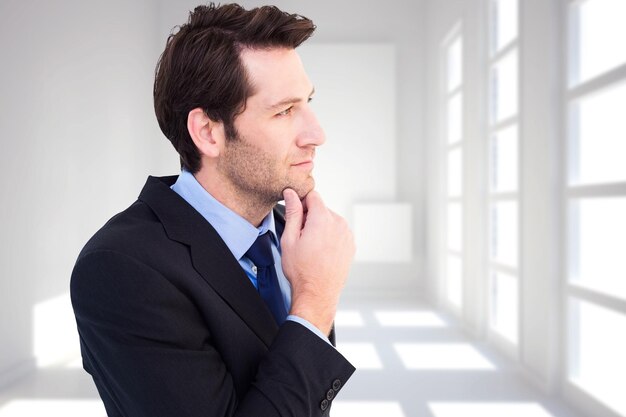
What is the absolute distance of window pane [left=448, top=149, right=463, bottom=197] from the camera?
7.07 metres

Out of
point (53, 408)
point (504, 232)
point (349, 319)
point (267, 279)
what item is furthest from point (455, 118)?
point (267, 279)

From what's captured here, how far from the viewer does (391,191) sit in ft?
29.2

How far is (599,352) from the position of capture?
3.42 meters

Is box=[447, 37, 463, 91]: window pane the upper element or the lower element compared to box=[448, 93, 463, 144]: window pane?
upper

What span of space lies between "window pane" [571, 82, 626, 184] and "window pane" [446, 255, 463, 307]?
3363mm

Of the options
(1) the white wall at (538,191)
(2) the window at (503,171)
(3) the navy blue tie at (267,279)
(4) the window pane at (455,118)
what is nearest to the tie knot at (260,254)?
(3) the navy blue tie at (267,279)

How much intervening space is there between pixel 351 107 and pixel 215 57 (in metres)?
7.83

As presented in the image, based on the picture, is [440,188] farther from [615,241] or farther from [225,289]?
[225,289]

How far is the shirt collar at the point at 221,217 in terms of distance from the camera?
4.22ft

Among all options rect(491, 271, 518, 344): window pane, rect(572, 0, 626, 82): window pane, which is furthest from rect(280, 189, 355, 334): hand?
rect(491, 271, 518, 344): window pane

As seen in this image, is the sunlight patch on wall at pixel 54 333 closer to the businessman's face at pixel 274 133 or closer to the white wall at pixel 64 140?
the white wall at pixel 64 140

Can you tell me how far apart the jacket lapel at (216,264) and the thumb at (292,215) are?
0.41 ft

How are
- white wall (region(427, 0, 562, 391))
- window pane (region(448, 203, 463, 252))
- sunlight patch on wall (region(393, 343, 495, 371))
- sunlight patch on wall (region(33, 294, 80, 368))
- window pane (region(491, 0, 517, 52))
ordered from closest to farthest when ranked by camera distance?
white wall (region(427, 0, 562, 391)), sunlight patch on wall (region(393, 343, 495, 371)), sunlight patch on wall (region(33, 294, 80, 368)), window pane (region(491, 0, 517, 52)), window pane (region(448, 203, 463, 252))

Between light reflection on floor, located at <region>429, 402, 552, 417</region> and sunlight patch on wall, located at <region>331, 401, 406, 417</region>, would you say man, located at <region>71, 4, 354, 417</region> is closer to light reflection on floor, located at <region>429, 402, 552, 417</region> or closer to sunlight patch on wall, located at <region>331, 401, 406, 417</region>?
sunlight patch on wall, located at <region>331, 401, 406, 417</region>
